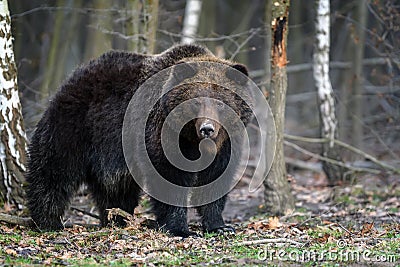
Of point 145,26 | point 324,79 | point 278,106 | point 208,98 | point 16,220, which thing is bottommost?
point 16,220

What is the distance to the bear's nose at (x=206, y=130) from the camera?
714cm

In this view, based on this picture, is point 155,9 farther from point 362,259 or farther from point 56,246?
point 362,259

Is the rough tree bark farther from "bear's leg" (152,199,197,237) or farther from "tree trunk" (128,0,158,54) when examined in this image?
"bear's leg" (152,199,197,237)

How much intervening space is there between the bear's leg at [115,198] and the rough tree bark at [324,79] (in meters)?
4.40

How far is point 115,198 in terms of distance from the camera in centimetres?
888

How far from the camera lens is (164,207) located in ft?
25.7

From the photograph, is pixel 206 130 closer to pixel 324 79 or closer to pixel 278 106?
pixel 278 106

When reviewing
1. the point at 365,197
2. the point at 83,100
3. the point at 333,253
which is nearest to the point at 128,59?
the point at 83,100

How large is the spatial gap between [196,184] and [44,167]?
207cm

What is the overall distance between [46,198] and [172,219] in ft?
5.91

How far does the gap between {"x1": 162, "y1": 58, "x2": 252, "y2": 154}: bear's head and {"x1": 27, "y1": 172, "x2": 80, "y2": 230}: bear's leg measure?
1.90 meters

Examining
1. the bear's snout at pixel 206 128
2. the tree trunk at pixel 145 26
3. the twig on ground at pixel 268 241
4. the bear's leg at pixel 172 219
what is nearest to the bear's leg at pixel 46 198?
the bear's leg at pixel 172 219

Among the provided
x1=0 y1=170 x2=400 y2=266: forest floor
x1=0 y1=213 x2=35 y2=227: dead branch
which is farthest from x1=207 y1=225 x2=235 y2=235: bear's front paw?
x1=0 y1=213 x2=35 y2=227: dead branch

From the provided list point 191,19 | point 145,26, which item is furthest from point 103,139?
point 191,19
